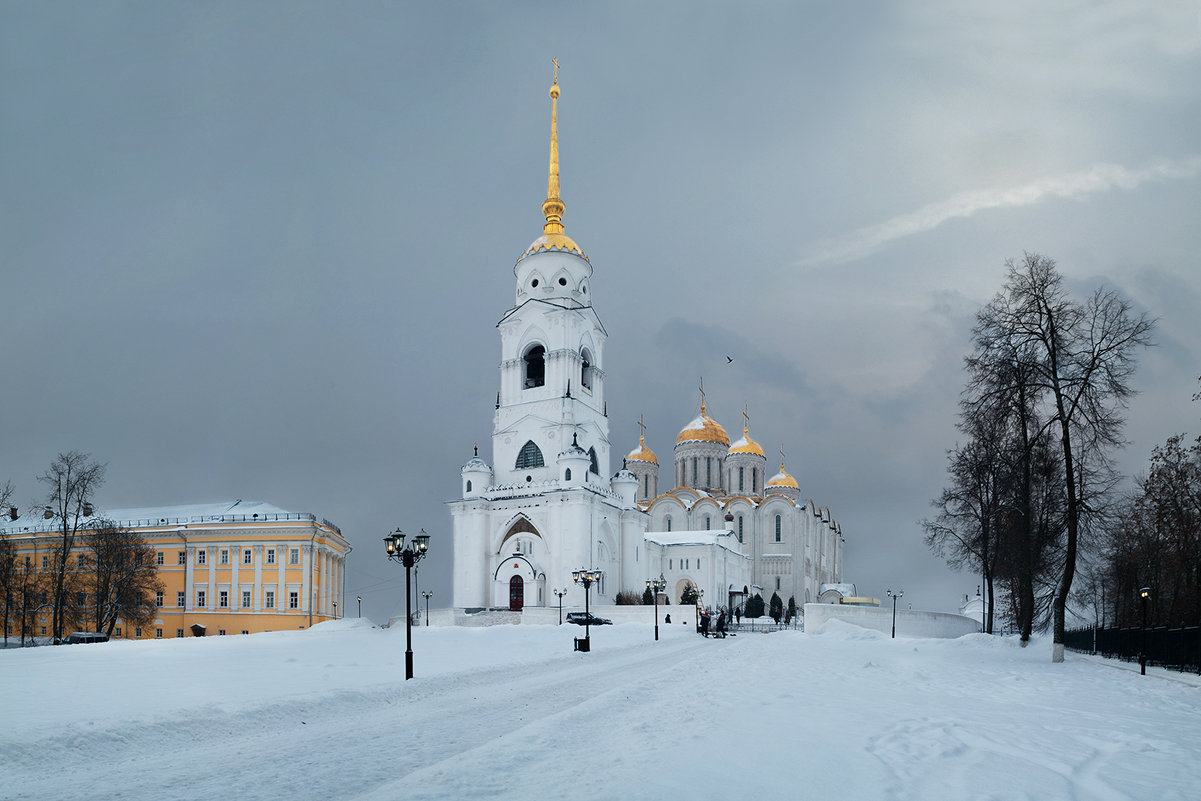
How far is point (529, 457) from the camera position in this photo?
60.2 metres

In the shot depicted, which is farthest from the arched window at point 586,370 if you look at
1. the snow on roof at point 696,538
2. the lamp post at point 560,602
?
the lamp post at point 560,602

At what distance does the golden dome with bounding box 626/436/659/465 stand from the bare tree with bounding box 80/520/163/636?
45186 millimetres

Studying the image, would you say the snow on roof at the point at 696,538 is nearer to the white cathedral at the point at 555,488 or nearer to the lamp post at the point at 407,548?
the white cathedral at the point at 555,488

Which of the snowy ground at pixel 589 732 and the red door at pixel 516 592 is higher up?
the snowy ground at pixel 589 732

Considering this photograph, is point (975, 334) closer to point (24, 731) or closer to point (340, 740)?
point (340, 740)

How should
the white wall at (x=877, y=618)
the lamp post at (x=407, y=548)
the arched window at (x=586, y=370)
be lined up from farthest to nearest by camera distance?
the arched window at (x=586, y=370) < the white wall at (x=877, y=618) < the lamp post at (x=407, y=548)

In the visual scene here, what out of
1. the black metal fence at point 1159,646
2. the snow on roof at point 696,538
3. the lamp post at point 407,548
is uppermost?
the lamp post at point 407,548

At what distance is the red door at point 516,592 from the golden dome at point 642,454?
3543cm

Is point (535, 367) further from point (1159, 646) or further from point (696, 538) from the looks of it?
point (1159, 646)

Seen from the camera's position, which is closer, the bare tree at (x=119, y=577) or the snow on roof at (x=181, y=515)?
the bare tree at (x=119, y=577)

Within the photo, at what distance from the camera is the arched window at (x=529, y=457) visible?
196ft

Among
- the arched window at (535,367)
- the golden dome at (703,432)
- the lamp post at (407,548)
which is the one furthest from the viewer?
the golden dome at (703,432)

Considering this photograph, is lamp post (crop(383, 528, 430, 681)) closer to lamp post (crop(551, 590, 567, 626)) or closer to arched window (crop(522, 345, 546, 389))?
A: lamp post (crop(551, 590, 567, 626))

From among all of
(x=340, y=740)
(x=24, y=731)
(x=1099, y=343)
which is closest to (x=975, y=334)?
(x=1099, y=343)
